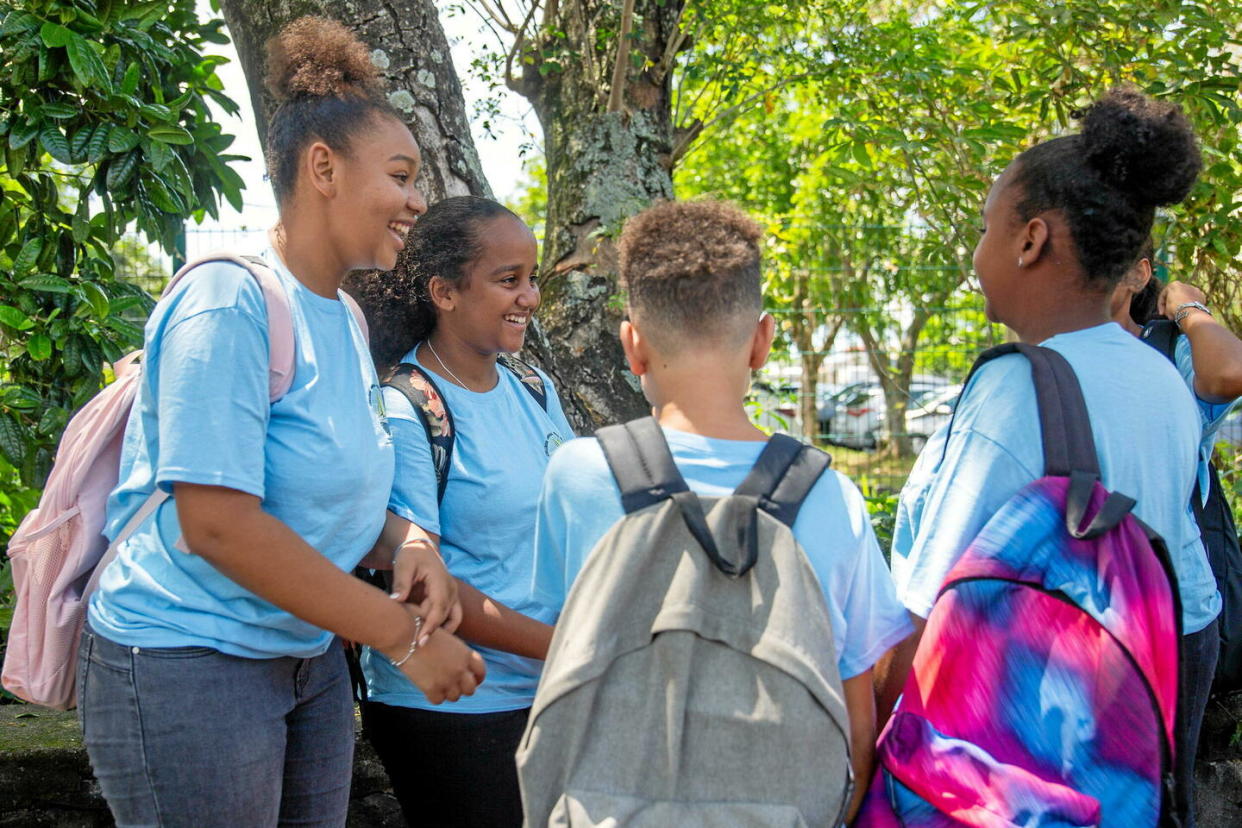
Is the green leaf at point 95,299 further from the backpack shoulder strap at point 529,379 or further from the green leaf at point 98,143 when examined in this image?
the backpack shoulder strap at point 529,379

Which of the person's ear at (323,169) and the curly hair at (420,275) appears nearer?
→ the person's ear at (323,169)

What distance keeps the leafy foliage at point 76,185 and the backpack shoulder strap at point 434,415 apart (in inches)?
45.8

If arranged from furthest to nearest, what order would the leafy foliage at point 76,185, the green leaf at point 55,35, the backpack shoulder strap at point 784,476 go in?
the leafy foliage at point 76,185 < the green leaf at point 55,35 < the backpack shoulder strap at point 784,476

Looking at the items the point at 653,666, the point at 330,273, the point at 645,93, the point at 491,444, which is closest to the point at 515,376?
the point at 491,444

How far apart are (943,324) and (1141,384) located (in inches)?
274

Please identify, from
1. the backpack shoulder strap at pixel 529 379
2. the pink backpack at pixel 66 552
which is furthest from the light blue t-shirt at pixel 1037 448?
the pink backpack at pixel 66 552

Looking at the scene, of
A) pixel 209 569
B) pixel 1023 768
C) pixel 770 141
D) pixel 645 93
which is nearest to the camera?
pixel 1023 768

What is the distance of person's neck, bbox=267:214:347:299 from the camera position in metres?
2.10

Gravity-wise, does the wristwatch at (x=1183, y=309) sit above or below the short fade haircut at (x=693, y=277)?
below

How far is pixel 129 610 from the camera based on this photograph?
1.88 m

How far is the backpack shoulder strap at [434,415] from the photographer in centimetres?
230

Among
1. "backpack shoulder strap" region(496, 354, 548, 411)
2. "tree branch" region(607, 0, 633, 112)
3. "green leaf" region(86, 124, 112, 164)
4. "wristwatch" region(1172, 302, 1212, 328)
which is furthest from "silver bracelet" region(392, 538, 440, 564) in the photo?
"tree branch" region(607, 0, 633, 112)

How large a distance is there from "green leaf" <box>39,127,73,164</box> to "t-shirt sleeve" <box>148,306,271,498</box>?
4.97 ft

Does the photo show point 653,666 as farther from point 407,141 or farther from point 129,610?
point 407,141
